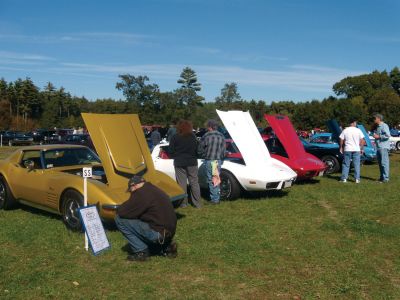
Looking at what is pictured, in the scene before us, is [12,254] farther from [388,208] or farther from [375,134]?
[375,134]

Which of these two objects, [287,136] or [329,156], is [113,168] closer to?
[287,136]

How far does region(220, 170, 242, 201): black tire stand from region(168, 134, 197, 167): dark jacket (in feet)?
3.58

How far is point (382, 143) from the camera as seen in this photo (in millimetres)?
11750

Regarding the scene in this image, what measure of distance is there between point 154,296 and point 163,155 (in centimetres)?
603

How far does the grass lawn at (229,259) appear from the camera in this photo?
4.45 m

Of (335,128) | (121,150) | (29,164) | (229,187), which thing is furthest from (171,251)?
(335,128)

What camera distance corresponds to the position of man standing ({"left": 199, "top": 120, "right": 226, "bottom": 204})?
8.77m

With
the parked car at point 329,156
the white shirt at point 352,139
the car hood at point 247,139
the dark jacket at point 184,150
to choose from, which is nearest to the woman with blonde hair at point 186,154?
the dark jacket at point 184,150

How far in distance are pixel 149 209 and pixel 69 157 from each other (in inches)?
139

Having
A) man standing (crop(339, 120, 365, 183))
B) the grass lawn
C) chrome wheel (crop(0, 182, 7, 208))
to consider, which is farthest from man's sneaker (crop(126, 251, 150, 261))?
man standing (crop(339, 120, 365, 183))

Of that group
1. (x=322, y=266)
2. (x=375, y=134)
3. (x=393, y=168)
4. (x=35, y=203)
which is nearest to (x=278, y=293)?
(x=322, y=266)

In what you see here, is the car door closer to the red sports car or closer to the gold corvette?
the gold corvette

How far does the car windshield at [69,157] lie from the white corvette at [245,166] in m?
2.00

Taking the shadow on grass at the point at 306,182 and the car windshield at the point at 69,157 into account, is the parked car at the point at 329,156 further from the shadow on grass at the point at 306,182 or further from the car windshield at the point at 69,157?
the car windshield at the point at 69,157
